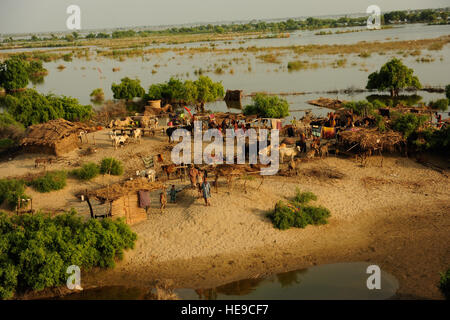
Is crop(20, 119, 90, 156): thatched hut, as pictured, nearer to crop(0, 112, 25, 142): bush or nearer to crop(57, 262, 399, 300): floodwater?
crop(0, 112, 25, 142): bush

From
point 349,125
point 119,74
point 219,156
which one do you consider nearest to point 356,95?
point 349,125

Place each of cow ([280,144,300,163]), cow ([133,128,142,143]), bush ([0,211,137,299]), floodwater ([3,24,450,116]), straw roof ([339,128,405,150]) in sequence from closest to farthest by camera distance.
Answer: bush ([0,211,137,299]), straw roof ([339,128,405,150]), cow ([280,144,300,163]), cow ([133,128,142,143]), floodwater ([3,24,450,116])

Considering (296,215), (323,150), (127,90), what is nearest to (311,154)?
(323,150)

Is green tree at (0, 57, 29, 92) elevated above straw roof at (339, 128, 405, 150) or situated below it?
above

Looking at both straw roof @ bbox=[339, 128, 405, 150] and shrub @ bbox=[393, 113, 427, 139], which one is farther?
shrub @ bbox=[393, 113, 427, 139]

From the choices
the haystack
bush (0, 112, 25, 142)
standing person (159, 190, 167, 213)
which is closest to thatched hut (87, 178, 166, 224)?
standing person (159, 190, 167, 213)

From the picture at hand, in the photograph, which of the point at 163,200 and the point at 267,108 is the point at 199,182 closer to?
the point at 163,200
